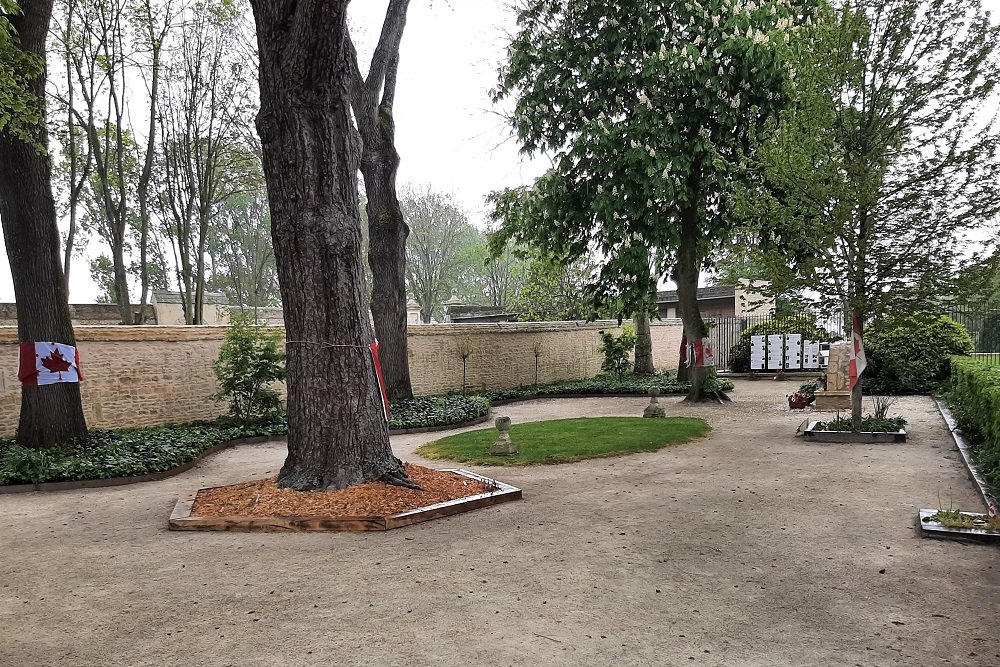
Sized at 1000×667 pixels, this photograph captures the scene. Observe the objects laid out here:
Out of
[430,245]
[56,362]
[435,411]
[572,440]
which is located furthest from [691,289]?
[430,245]

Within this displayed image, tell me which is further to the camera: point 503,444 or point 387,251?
point 387,251

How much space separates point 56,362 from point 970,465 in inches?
453

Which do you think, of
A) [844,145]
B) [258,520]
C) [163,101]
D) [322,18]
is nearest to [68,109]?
[163,101]

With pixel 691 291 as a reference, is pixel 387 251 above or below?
above

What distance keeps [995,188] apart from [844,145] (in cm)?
185

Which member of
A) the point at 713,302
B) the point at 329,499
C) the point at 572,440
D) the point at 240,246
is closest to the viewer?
the point at 329,499

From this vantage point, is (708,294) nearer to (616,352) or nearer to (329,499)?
(616,352)

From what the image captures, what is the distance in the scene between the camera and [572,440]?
10047 mm

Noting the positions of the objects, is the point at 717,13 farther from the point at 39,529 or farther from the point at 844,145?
the point at 39,529

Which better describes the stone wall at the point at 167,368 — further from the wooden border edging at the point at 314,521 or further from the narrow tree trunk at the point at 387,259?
the wooden border edging at the point at 314,521

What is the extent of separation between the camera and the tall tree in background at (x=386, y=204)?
13.8 m

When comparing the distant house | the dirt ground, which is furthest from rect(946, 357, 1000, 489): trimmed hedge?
the distant house

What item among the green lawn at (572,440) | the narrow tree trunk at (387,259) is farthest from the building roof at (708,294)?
the green lawn at (572,440)

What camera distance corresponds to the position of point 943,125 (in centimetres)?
866
